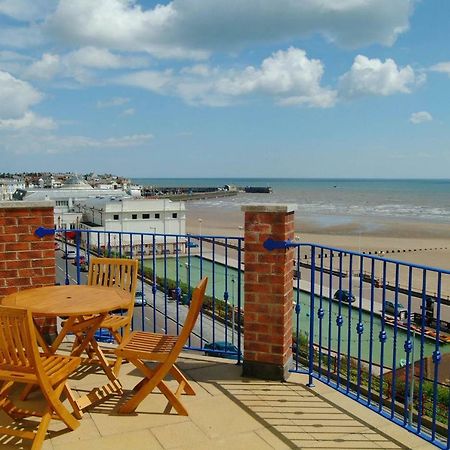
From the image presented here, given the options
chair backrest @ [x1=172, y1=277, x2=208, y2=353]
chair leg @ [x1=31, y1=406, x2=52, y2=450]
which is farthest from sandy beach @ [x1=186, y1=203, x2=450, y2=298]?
chair leg @ [x1=31, y1=406, x2=52, y2=450]

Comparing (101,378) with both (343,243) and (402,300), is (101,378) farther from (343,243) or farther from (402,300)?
(343,243)

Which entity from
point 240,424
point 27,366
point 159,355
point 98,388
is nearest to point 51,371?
point 27,366

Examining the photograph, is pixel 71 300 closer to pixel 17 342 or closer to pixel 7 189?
pixel 17 342

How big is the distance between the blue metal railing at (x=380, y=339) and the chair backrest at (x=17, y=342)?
2113 mm

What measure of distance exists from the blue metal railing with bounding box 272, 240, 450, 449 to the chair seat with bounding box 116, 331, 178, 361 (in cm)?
122

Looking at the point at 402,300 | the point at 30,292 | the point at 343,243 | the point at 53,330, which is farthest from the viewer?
the point at 343,243

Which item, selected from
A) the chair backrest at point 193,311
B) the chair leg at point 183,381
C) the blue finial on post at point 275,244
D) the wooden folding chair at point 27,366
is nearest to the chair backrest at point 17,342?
the wooden folding chair at point 27,366

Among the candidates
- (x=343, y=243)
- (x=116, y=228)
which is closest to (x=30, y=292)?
(x=343, y=243)

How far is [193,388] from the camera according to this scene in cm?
420

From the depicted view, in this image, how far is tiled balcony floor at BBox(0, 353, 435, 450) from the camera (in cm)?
332

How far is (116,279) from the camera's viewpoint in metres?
4.78

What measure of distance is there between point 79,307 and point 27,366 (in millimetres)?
630

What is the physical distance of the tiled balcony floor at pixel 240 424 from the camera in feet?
10.9

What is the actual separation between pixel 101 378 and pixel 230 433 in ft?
4.88
